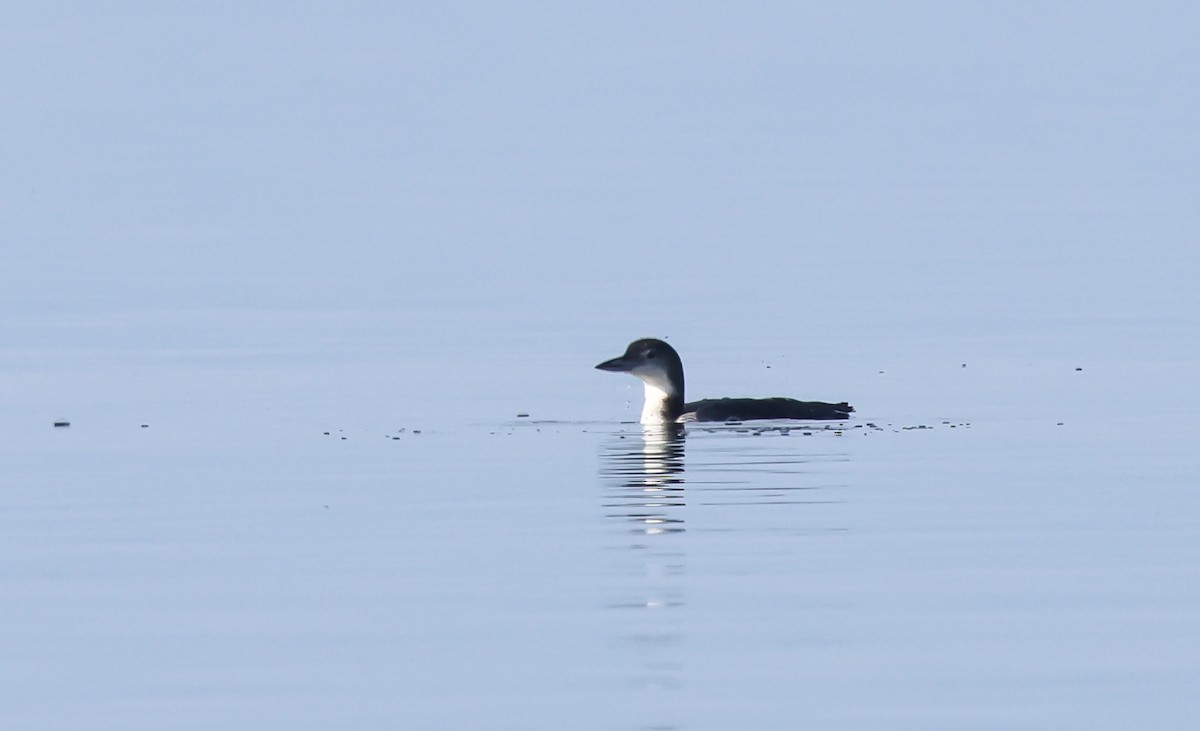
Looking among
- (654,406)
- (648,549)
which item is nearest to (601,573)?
(648,549)

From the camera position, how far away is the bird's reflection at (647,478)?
15844 millimetres

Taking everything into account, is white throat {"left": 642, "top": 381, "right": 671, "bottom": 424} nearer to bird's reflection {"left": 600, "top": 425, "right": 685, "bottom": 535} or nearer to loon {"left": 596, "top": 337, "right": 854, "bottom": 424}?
loon {"left": 596, "top": 337, "right": 854, "bottom": 424}

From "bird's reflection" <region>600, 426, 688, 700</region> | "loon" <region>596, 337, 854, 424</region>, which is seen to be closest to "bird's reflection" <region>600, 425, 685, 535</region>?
"bird's reflection" <region>600, 426, 688, 700</region>

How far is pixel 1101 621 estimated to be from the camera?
12.4 metres

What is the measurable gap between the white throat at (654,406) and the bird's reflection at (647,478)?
11.9 inches

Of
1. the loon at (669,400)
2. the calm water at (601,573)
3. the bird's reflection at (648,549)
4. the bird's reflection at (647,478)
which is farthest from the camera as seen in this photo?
the loon at (669,400)

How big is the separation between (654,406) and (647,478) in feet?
14.3

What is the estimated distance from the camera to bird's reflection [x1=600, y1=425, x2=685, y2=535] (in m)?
15.8

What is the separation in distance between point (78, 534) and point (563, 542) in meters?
2.66

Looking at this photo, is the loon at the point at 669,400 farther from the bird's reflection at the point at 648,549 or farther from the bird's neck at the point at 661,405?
the bird's reflection at the point at 648,549

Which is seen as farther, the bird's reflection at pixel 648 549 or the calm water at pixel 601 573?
the bird's reflection at pixel 648 549

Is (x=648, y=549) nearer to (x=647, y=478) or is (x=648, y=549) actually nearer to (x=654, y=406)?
(x=647, y=478)

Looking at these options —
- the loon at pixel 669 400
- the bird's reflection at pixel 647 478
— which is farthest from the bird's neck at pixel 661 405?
the bird's reflection at pixel 647 478

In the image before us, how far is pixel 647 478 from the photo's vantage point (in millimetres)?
17828
